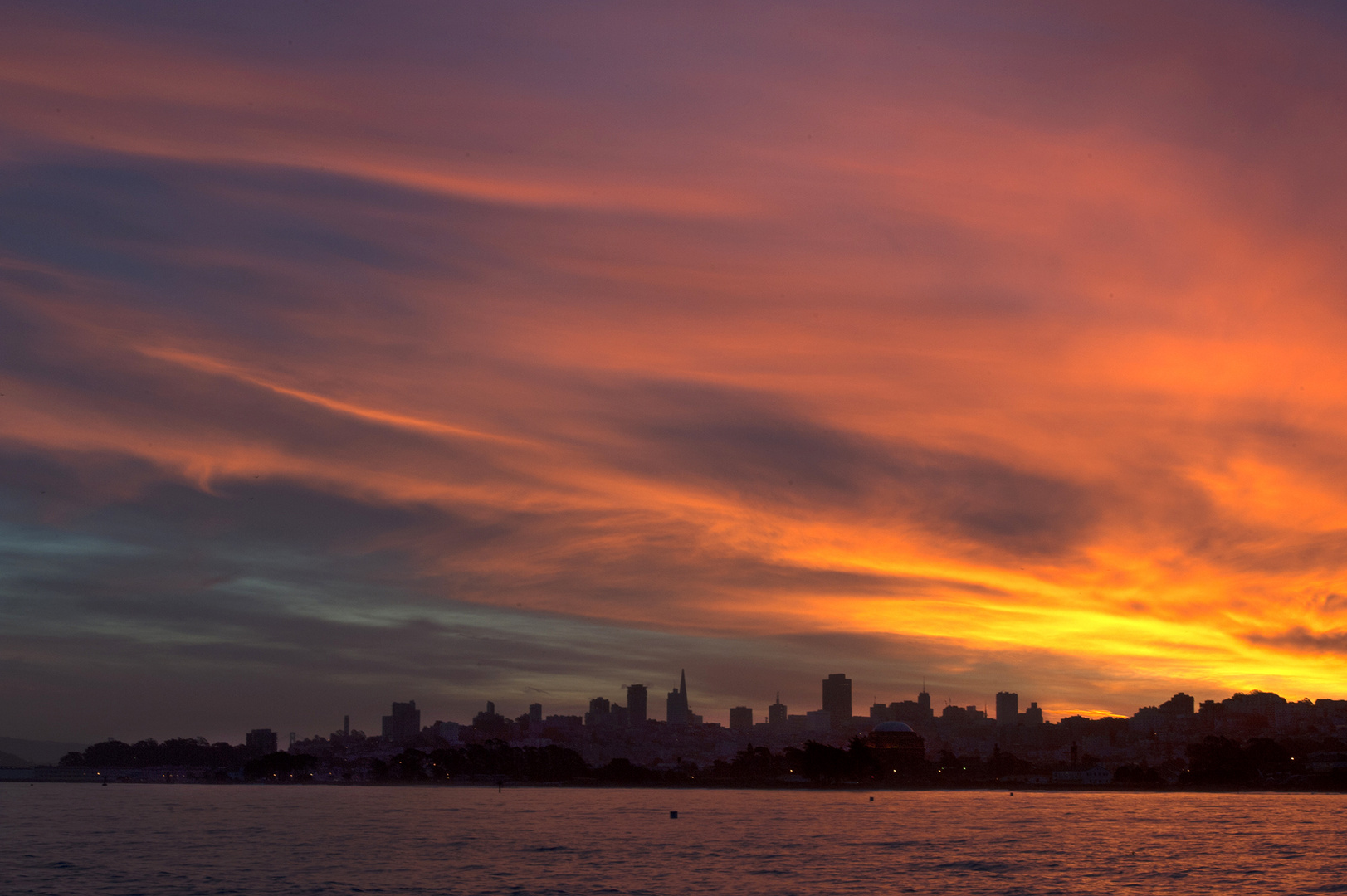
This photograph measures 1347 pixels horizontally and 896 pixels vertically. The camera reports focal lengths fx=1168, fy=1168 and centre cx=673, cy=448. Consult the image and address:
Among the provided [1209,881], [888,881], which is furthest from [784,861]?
[1209,881]

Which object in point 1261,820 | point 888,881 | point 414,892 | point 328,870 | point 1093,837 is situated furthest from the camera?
point 1261,820

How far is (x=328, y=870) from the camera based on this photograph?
292 ft

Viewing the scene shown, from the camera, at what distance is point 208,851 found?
108 metres

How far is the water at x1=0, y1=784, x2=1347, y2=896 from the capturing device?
260 feet

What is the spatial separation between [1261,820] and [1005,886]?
97631 millimetres

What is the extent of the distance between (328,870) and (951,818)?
9689 centimetres

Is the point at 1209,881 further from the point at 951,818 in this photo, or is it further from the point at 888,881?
the point at 951,818

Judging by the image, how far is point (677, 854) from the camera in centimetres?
10188

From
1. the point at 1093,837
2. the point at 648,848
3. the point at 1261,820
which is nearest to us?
the point at 648,848

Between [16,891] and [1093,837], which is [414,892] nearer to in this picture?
[16,891]

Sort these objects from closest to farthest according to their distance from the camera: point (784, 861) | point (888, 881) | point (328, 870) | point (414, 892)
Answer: point (414, 892), point (888, 881), point (328, 870), point (784, 861)

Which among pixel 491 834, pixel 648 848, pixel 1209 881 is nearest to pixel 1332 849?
pixel 1209 881

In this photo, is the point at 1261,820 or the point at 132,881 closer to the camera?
the point at 132,881

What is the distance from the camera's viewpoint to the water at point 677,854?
79.4 meters
